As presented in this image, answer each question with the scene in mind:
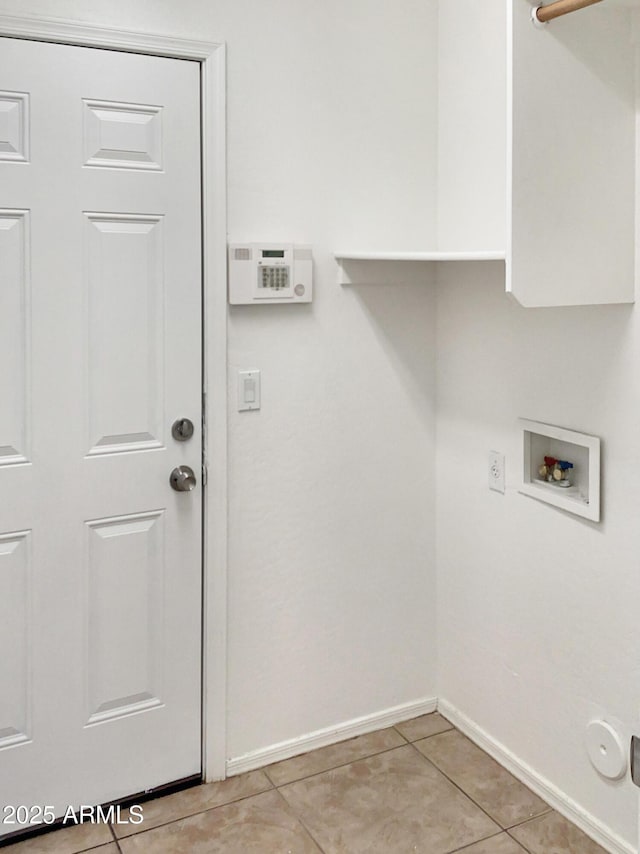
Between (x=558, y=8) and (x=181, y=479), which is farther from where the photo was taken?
(x=181, y=479)

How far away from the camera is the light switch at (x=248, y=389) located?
214 cm

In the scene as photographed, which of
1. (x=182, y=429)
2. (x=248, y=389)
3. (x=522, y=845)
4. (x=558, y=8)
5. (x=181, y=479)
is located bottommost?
(x=522, y=845)

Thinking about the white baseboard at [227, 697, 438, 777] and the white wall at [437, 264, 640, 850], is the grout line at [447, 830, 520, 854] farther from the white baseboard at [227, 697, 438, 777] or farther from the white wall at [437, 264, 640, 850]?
the white baseboard at [227, 697, 438, 777]

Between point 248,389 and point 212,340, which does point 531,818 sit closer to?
point 248,389

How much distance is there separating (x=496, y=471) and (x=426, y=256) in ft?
2.15

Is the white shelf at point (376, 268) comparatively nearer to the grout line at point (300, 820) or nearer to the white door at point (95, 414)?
the white door at point (95, 414)

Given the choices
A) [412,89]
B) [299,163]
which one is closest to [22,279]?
[299,163]

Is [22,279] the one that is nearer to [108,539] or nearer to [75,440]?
[75,440]

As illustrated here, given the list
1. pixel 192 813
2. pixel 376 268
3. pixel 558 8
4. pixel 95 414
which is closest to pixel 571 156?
pixel 558 8

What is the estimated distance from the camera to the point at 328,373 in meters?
2.28

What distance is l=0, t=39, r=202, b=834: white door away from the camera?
6.05ft

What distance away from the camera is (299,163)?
216 cm

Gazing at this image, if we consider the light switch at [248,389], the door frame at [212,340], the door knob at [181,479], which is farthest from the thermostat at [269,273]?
the door knob at [181,479]

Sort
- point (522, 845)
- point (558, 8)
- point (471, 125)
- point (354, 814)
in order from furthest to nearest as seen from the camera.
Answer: point (471, 125) → point (354, 814) → point (522, 845) → point (558, 8)
